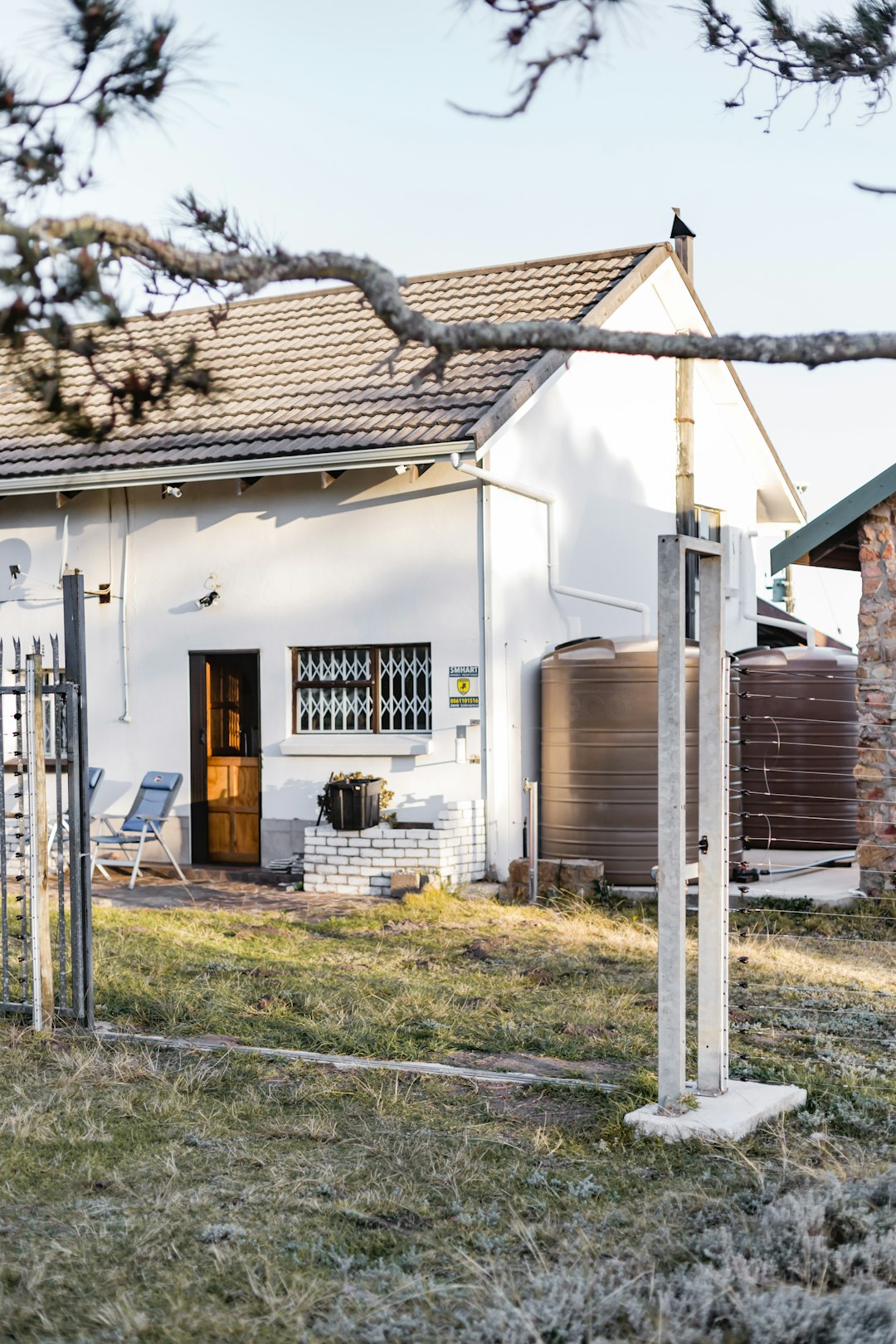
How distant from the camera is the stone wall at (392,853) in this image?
41.1ft

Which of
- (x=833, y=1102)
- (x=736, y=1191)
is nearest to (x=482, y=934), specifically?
(x=833, y=1102)

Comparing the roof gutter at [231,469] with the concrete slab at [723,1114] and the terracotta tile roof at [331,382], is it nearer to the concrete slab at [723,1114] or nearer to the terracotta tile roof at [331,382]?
the terracotta tile roof at [331,382]

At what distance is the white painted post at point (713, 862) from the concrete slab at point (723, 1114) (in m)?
0.11

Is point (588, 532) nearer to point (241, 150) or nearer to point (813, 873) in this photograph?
point (813, 873)

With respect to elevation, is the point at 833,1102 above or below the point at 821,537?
below

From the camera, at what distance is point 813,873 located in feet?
42.2

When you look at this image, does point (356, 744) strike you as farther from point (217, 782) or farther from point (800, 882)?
point (800, 882)

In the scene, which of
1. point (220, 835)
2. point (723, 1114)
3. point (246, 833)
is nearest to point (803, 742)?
point (246, 833)

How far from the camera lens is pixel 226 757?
576 inches

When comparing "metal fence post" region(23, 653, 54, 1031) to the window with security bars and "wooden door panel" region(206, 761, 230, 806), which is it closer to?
the window with security bars

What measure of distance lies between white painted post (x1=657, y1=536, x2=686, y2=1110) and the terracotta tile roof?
7.37 m

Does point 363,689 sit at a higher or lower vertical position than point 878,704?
higher

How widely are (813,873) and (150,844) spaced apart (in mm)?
6721

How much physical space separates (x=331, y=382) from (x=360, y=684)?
3.20 meters
